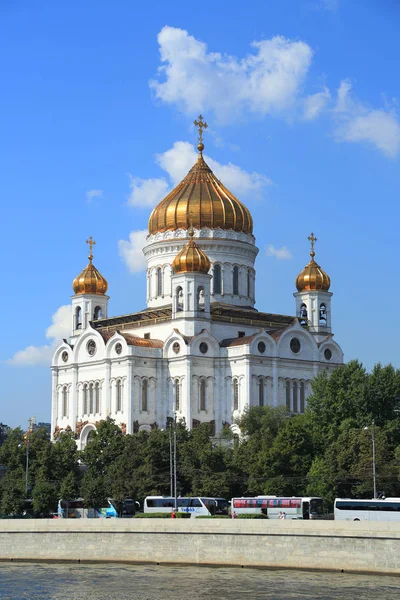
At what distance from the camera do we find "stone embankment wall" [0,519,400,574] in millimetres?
45531

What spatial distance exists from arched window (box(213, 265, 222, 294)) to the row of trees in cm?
1219

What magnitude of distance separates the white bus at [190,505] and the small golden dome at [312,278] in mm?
24131

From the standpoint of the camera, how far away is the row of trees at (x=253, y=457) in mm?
60281

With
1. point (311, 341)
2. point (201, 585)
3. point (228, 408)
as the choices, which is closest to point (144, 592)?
point (201, 585)

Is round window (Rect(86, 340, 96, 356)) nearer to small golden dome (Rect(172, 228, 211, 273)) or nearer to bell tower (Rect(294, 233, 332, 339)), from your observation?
small golden dome (Rect(172, 228, 211, 273))

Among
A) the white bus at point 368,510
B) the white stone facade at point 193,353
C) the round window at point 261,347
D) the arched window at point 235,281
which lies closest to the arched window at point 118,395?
the white stone facade at point 193,353

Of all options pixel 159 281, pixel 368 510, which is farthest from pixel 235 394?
pixel 368 510

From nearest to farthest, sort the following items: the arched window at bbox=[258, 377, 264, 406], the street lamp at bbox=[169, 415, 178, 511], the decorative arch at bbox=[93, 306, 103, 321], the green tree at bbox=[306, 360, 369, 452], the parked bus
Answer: the street lamp at bbox=[169, 415, 178, 511]
the parked bus
the green tree at bbox=[306, 360, 369, 452]
the arched window at bbox=[258, 377, 264, 406]
the decorative arch at bbox=[93, 306, 103, 321]

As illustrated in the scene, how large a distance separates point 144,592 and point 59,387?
3751 cm

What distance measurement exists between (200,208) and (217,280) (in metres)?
4.55

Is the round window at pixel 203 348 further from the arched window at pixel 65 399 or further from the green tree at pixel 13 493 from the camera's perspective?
the green tree at pixel 13 493

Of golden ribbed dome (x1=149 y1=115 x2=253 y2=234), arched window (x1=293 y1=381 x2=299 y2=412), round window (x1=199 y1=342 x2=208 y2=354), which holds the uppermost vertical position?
golden ribbed dome (x1=149 y1=115 x2=253 y2=234)

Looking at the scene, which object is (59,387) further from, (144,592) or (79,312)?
(144,592)

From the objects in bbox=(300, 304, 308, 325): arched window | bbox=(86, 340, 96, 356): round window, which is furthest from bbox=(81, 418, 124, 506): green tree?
bbox=(300, 304, 308, 325): arched window
